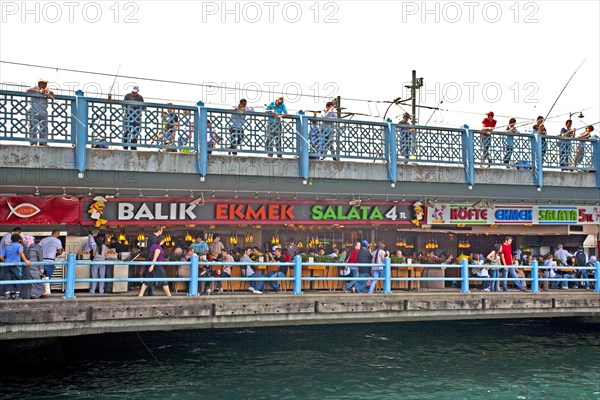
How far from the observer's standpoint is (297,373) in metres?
14.8

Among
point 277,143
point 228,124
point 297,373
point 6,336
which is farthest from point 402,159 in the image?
point 6,336

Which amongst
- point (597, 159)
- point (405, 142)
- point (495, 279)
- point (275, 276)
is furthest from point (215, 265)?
point (597, 159)

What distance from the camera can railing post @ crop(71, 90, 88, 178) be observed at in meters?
12.1

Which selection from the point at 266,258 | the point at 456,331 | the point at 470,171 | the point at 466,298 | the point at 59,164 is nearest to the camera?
the point at 59,164

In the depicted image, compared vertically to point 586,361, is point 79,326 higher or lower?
higher

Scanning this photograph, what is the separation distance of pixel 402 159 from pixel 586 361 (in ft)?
25.5

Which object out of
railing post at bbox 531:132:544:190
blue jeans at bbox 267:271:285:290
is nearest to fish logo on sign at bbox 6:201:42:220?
blue jeans at bbox 267:271:285:290

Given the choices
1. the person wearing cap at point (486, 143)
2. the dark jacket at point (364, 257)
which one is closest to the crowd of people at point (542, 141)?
the person wearing cap at point (486, 143)

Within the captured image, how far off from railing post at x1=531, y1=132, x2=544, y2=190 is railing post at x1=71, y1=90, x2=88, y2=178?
37.4 feet

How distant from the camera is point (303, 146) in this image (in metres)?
14.1

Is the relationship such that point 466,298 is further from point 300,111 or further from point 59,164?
point 59,164

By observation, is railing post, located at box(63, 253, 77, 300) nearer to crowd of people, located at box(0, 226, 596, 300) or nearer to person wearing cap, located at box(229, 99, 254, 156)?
crowd of people, located at box(0, 226, 596, 300)

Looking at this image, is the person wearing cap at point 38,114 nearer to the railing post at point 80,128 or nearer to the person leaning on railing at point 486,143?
the railing post at point 80,128

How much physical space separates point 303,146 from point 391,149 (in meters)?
2.32
